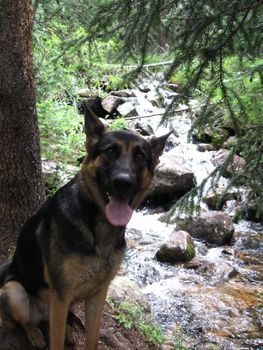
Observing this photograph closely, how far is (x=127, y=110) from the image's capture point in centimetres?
1633

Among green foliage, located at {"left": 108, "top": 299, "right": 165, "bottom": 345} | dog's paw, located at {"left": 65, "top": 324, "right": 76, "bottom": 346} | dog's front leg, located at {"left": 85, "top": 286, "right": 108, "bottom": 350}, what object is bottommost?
green foliage, located at {"left": 108, "top": 299, "right": 165, "bottom": 345}

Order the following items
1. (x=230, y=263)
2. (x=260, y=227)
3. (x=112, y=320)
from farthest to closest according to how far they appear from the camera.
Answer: (x=260, y=227) → (x=230, y=263) → (x=112, y=320)

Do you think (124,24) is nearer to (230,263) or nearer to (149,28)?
(149,28)

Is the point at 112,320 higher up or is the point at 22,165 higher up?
the point at 22,165

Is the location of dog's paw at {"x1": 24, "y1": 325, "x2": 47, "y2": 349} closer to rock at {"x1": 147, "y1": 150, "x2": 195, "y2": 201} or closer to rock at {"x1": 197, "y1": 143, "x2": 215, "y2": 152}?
rock at {"x1": 147, "y1": 150, "x2": 195, "y2": 201}

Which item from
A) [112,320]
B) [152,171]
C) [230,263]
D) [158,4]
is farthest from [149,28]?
[230,263]

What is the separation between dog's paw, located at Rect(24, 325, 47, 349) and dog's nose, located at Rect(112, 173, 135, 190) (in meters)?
1.55

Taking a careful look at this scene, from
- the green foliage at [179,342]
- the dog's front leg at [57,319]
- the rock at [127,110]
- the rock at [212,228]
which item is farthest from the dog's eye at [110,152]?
the rock at [127,110]

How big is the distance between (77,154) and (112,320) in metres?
4.33

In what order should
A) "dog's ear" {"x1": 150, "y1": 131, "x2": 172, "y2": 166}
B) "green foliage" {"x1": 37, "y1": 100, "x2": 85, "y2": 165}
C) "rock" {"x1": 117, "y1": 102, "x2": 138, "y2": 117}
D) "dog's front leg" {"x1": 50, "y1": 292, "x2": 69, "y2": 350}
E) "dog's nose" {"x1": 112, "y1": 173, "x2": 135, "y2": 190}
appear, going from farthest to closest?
"rock" {"x1": 117, "y1": 102, "x2": 138, "y2": 117} → "green foliage" {"x1": 37, "y1": 100, "x2": 85, "y2": 165} → "dog's ear" {"x1": 150, "y1": 131, "x2": 172, "y2": 166} → "dog's front leg" {"x1": 50, "y1": 292, "x2": 69, "y2": 350} → "dog's nose" {"x1": 112, "y1": 173, "x2": 135, "y2": 190}

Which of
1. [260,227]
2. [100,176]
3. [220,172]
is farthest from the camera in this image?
[260,227]

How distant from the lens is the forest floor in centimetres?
363

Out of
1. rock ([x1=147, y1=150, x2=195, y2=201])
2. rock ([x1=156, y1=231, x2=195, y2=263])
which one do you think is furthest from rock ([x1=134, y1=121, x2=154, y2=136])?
rock ([x1=156, y1=231, x2=195, y2=263])

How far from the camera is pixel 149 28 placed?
200 inches
